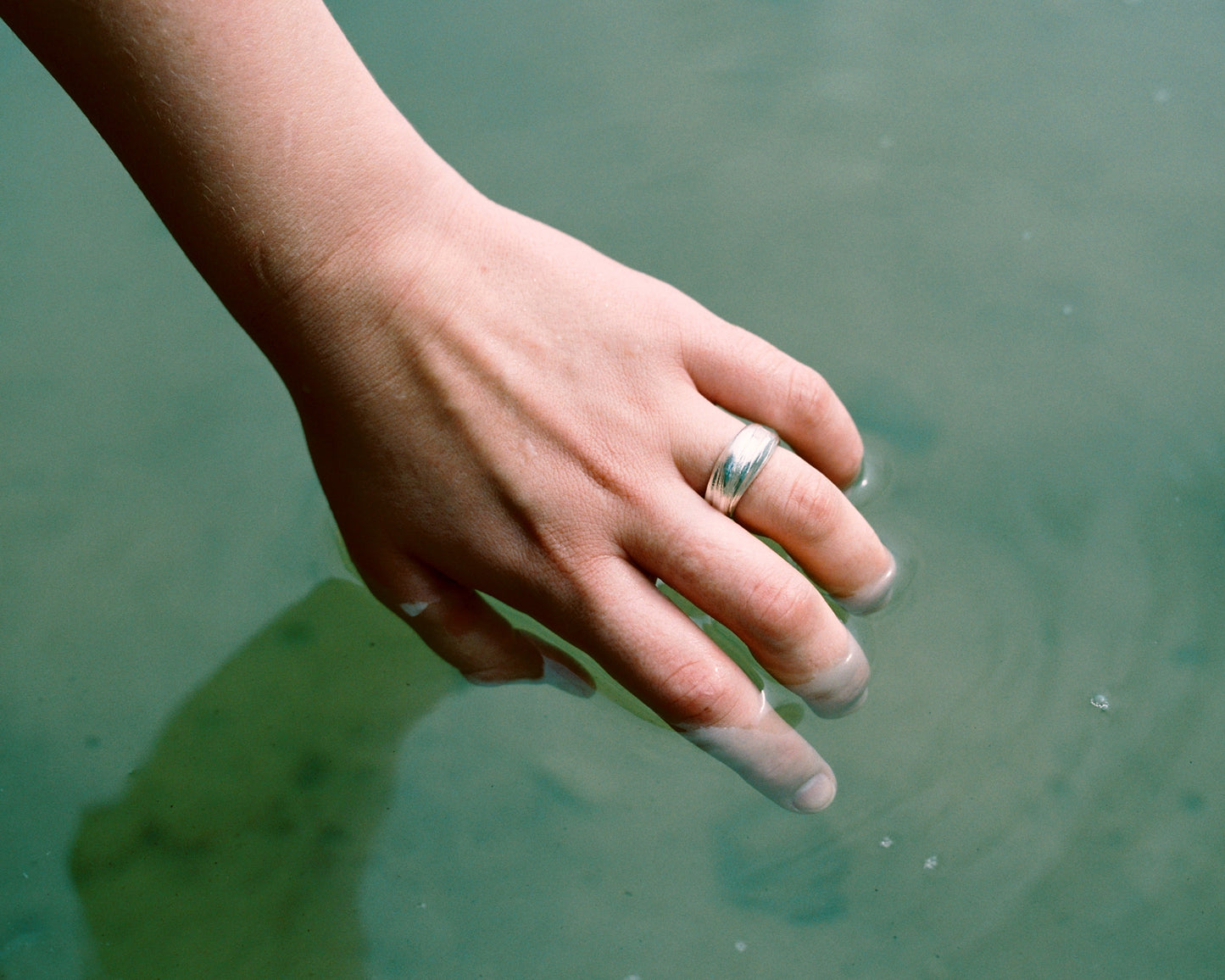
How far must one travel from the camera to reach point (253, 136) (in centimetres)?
82

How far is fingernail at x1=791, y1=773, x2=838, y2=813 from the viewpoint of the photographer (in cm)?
97

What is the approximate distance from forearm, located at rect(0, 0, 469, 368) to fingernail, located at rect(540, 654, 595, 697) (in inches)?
16.8

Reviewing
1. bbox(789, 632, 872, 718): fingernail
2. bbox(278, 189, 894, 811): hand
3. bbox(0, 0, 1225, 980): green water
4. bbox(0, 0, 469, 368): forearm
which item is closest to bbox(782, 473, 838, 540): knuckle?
bbox(278, 189, 894, 811): hand

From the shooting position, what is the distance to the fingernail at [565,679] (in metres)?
1.11

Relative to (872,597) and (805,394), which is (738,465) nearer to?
(805,394)

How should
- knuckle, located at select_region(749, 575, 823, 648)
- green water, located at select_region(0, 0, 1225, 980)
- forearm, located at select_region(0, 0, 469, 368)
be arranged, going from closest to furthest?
forearm, located at select_region(0, 0, 469, 368) → knuckle, located at select_region(749, 575, 823, 648) → green water, located at select_region(0, 0, 1225, 980)

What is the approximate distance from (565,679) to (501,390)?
36 centimetres

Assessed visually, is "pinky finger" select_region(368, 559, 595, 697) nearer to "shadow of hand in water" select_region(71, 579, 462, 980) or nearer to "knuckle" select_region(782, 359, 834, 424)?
"shadow of hand in water" select_region(71, 579, 462, 980)

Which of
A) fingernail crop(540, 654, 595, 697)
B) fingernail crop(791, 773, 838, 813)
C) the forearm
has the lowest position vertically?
fingernail crop(791, 773, 838, 813)

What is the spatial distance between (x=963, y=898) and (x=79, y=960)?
2.88 ft

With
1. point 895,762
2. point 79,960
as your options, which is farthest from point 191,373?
point 895,762

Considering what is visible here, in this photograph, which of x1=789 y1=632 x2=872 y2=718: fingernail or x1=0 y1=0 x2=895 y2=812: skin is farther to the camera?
x1=789 y1=632 x2=872 y2=718: fingernail

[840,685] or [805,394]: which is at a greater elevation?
[805,394]

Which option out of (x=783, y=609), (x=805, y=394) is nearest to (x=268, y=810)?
(x=783, y=609)
